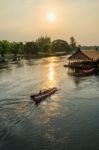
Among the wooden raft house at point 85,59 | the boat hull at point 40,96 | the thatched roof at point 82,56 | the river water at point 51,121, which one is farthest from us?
the thatched roof at point 82,56

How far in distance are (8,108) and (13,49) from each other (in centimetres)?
13240

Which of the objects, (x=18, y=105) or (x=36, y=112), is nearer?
(x=36, y=112)

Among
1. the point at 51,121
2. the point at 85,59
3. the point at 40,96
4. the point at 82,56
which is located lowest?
the point at 51,121

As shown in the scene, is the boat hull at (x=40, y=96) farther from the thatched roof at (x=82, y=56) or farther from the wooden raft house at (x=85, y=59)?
the thatched roof at (x=82, y=56)

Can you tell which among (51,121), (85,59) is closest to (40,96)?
(51,121)

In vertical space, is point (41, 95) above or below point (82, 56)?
below

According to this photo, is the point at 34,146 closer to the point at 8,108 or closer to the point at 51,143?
the point at 51,143

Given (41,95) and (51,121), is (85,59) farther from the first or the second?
(51,121)

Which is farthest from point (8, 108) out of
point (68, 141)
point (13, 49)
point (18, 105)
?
point (13, 49)

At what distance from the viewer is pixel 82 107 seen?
126 ft

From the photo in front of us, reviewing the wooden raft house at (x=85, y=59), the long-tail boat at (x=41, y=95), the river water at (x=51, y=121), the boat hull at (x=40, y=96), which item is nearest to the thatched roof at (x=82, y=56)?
the wooden raft house at (x=85, y=59)

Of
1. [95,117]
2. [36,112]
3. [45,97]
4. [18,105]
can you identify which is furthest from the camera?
[45,97]

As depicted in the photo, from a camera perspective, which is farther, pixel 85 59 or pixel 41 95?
pixel 85 59

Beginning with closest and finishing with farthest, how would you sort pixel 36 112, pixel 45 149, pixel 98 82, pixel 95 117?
pixel 45 149 → pixel 95 117 → pixel 36 112 → pixel 98 82
